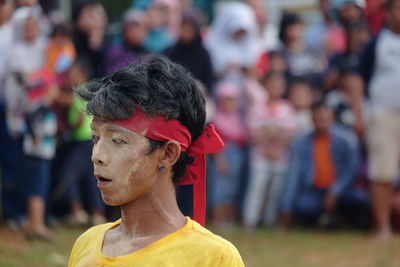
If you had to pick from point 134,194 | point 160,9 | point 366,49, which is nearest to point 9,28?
point 160,9

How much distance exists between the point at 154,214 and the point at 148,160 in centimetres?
20

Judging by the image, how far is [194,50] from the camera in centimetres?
966

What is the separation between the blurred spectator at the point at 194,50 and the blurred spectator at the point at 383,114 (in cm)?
173

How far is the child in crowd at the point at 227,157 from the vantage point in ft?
31.4

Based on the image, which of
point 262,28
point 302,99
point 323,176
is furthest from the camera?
point 262,28

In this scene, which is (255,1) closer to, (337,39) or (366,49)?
(337,39)

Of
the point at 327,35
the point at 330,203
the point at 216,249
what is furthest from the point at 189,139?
the point at 327,35

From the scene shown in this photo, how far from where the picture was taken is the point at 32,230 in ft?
26.3

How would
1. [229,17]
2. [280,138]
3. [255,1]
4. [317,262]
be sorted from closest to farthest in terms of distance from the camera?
[317,262] < [280,138] < [229,17] < [255,1]

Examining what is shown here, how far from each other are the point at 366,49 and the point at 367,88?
1.34ft

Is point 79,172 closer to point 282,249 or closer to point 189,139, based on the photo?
point 282,249

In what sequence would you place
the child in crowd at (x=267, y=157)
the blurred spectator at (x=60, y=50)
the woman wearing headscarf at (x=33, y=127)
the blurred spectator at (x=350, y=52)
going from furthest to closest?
the blurred spectator at (x=350, y=52), the child in crowd at (x=267, y=157), the blurred spectator at (x=60, y=50), the woman wearing headscarf at (x=33, y=127)

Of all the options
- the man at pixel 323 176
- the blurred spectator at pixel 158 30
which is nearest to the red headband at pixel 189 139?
the man at pixel 323 176

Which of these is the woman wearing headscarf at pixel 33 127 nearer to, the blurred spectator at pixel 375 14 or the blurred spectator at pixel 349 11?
the blurred spectator at pixel 349 11
